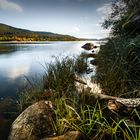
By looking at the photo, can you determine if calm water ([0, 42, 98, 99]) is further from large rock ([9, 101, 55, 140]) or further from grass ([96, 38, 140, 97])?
large rock ([9, 101, 55, 140])

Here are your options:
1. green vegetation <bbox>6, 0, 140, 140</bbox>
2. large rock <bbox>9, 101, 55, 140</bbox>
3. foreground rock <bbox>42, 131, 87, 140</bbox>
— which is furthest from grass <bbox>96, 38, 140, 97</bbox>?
foreground rock <bbox>42, 131, 87, 140</bbox>

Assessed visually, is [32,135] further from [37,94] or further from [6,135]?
[37,94]

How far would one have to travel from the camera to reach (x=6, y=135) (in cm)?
479

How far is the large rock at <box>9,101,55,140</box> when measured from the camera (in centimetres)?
409

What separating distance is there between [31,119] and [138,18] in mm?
4782

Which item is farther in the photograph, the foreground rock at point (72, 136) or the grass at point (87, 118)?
the foreground rock at point (72, 136)

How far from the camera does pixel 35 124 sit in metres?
4.23

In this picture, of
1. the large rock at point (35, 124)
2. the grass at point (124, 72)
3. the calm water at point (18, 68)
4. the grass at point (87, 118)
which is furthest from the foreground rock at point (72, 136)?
the calm water at point (18, 68)

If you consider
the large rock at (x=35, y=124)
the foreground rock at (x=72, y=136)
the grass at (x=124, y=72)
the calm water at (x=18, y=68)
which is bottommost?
the calm water at (x=18, y=68)

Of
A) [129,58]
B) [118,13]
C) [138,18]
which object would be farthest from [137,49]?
[118,13]

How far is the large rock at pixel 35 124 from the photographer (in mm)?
4090

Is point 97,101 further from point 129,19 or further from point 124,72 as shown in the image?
point 129,19

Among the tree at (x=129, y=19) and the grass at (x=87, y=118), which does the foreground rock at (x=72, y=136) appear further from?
the tree at (x=129, y=19)

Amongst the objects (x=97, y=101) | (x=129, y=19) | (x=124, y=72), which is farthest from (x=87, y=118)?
(x=129, y=19)
